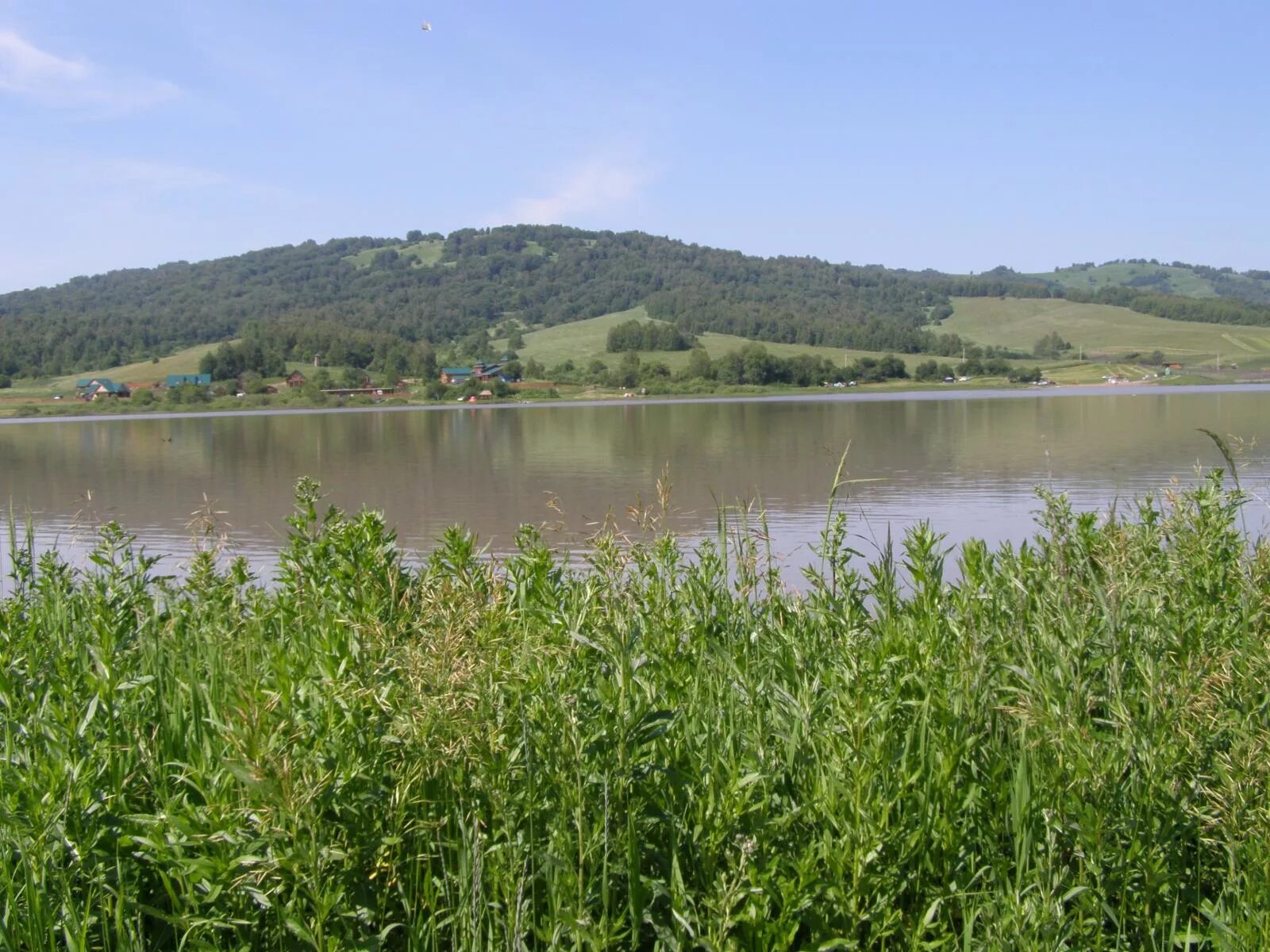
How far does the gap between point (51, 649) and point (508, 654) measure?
A: 5.31ft

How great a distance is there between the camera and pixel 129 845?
2873 millimetres

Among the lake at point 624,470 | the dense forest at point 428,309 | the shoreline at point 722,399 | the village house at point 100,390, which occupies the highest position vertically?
the dense forest at point 428,309

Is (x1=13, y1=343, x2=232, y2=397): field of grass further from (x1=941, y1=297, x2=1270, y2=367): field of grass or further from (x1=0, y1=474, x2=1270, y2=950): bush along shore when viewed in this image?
(x1=0, y1=474, x2=1270, y2=950): bush along shore

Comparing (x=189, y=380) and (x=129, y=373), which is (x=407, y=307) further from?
(x=189, y=380)

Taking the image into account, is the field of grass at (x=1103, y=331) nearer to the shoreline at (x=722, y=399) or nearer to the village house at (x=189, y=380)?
the shoreline at (x=722, y=399)

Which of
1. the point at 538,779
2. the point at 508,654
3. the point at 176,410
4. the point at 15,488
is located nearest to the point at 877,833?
the point at 538,779

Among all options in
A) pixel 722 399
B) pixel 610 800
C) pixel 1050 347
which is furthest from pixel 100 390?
pixel 1050 347

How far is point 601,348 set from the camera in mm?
132500

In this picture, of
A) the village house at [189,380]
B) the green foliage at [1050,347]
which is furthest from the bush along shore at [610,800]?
the green foliage at [1050,347]

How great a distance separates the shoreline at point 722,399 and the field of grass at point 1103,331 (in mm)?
30231

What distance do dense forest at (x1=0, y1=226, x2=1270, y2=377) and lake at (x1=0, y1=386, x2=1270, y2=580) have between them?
233 feet

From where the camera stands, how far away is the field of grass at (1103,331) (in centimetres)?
11294

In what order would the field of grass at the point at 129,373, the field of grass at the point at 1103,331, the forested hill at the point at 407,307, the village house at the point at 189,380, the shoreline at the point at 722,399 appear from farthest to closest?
the forested hill at the point at 407,307
the field of grass at the point at 1103,331
the field of grass at the point at 129,373
the village house at the point at 189,380
the shoreline at the point at 722,399

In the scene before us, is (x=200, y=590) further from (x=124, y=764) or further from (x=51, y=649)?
(x=124, y=764)
